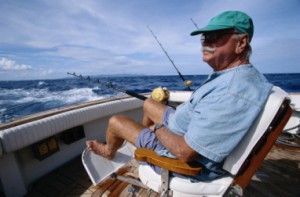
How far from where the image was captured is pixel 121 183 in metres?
1.76

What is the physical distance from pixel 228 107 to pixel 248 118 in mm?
100

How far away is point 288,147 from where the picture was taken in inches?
105

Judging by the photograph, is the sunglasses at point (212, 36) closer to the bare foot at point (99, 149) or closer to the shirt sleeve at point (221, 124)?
the shirt sleeve at point (221, 124)

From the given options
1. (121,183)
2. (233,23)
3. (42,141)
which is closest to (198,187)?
(233,23)

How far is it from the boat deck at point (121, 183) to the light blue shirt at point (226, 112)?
1.07 m

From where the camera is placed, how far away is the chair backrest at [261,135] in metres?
0.76

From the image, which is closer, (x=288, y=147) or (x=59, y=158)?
(x=59, y=158)

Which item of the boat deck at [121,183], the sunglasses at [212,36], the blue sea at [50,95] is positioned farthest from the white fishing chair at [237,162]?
the blue sea at [50,95]

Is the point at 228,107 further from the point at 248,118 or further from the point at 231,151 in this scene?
the point at 231,151

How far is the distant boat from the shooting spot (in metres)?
1.48

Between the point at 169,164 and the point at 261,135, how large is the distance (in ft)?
1.46

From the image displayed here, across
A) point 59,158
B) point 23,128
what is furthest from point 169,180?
point 59,158

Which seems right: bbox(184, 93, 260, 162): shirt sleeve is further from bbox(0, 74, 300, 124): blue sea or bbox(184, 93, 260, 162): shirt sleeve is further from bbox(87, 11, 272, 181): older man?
bbox(0, 74, 300, 124): blue sea

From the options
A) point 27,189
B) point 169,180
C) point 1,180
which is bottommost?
point 27,189
